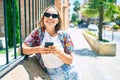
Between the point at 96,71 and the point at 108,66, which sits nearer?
the point at 96,71

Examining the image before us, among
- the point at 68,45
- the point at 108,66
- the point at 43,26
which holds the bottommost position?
the point at 108,66

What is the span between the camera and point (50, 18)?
2334 mm

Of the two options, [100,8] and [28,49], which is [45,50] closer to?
[28,49]

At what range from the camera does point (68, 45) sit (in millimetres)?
2340

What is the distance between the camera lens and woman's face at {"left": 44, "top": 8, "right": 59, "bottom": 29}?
234cm

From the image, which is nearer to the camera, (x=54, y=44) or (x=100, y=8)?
(x=54, y=44)

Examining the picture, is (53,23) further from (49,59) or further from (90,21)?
(90,21)

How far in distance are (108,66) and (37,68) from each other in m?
7.41

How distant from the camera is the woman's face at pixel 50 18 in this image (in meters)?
Answer: 2.34

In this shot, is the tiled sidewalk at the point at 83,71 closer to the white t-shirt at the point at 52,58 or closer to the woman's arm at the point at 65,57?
the white t-shirt at the point at 52,58

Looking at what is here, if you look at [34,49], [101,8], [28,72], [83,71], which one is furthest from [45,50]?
[101,8]

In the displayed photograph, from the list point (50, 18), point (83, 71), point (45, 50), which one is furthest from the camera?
point (83, 71)

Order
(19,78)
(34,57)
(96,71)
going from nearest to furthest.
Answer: (19,78) < (34,57) < (96,71)

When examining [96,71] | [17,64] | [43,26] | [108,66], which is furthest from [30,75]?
[108,66]
